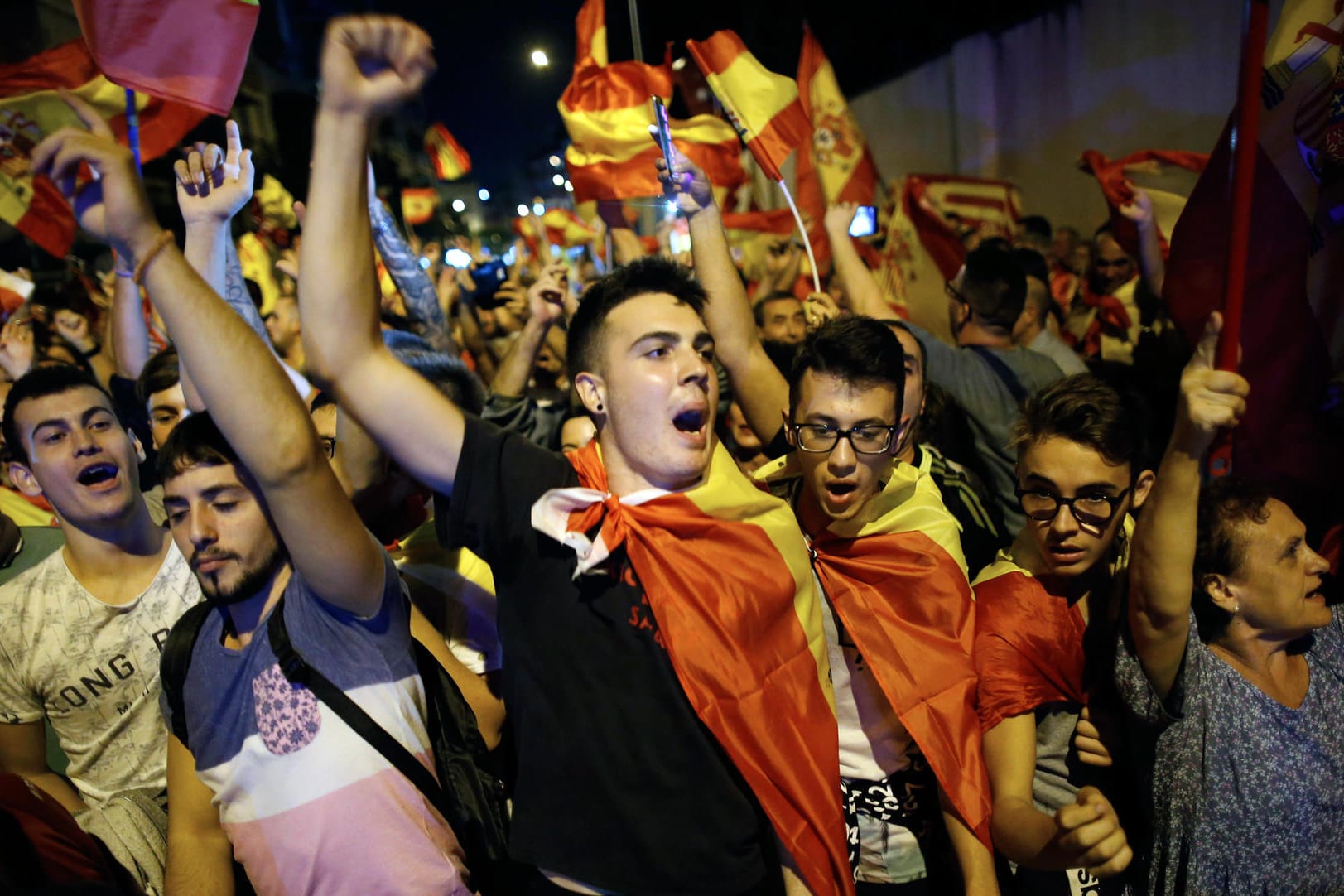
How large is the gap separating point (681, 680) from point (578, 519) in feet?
1.36

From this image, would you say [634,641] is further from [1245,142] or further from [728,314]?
[1245,142]

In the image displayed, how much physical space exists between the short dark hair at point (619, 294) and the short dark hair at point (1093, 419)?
1.02 m

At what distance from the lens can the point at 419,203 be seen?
10898 mm

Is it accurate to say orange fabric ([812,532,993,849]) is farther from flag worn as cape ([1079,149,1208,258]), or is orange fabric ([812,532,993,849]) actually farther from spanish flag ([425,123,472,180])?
spanish flag ([425,123,472,180])

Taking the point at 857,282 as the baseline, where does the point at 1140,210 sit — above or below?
above

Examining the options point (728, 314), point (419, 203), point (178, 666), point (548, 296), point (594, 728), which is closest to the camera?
point (594, 728)

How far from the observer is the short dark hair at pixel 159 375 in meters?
3.43

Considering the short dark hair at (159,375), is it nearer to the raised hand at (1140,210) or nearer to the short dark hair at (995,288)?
the short dark hair at (995,288)

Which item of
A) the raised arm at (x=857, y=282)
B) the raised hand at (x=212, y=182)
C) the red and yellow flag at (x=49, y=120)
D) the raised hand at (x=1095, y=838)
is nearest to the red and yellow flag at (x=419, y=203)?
the red and yellow flag at (x=49, y=120)

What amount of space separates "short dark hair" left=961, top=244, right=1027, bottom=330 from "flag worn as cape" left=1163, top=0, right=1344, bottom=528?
1.13 metres

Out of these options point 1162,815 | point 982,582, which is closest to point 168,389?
point 982,582

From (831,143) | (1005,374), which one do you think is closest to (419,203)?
(831,143)

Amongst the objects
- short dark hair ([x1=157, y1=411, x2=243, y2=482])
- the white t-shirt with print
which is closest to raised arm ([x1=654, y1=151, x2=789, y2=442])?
short dark hair ([x1=157, y1=411, x2=243, y2=482])

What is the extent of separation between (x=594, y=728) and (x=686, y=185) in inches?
79.4
